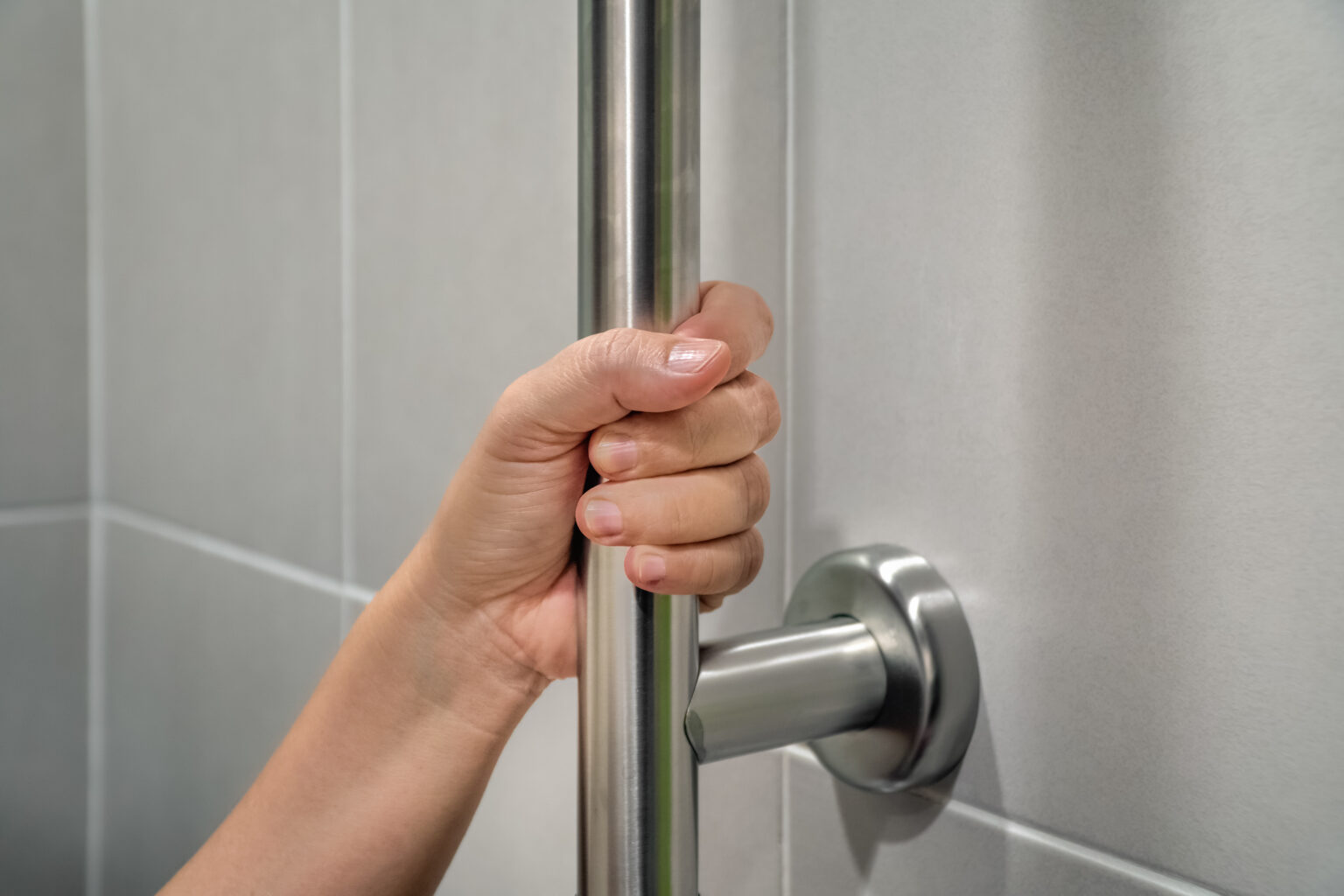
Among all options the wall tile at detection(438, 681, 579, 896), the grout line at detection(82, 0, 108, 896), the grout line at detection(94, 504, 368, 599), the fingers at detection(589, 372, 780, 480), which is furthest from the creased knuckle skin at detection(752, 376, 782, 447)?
the grout line at detection(82, 0, 108, 896)

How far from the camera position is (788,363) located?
16.2 inches

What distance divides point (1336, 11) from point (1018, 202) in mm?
96

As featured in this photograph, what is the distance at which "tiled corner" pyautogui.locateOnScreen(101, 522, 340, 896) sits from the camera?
733 millimetres

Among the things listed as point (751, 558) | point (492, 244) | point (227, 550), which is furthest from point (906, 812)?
point (227, 550)

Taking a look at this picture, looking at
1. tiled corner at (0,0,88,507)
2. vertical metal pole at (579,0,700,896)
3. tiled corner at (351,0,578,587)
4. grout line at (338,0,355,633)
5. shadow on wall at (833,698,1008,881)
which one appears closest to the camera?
vertical metal pole at (579,0,700,896)

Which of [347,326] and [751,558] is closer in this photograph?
[751,558]

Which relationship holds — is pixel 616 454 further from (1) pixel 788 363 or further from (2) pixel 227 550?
(2) pixel 227 550

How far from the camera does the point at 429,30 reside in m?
0.57

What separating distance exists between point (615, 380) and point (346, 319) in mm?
456

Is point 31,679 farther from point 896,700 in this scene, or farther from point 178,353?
point 896,700

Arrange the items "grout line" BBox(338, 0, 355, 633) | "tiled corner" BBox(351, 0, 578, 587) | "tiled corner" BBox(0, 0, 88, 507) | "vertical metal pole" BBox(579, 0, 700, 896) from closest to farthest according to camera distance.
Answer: "vertical metal pole" BBox(579, 0, 700, 896)
"tiled corner" BBox(351, 0, 578, 587)
"grout line" BBox(338, 0, 355, 633)
"tiled corner" BBox(0, 0, 88, 507)

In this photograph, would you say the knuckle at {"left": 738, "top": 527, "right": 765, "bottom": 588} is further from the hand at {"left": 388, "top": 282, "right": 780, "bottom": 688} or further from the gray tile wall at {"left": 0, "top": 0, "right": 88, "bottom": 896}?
the gray tile wall at {"left": 0, "top": 0, "right": 88, "bottom": 896}

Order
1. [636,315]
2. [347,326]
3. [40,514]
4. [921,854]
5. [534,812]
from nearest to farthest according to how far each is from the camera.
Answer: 1. [636,315]
2. [921,854]
3. [534,812]
4. [347,326]
5. [40,514]

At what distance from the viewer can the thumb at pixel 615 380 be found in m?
0.25
